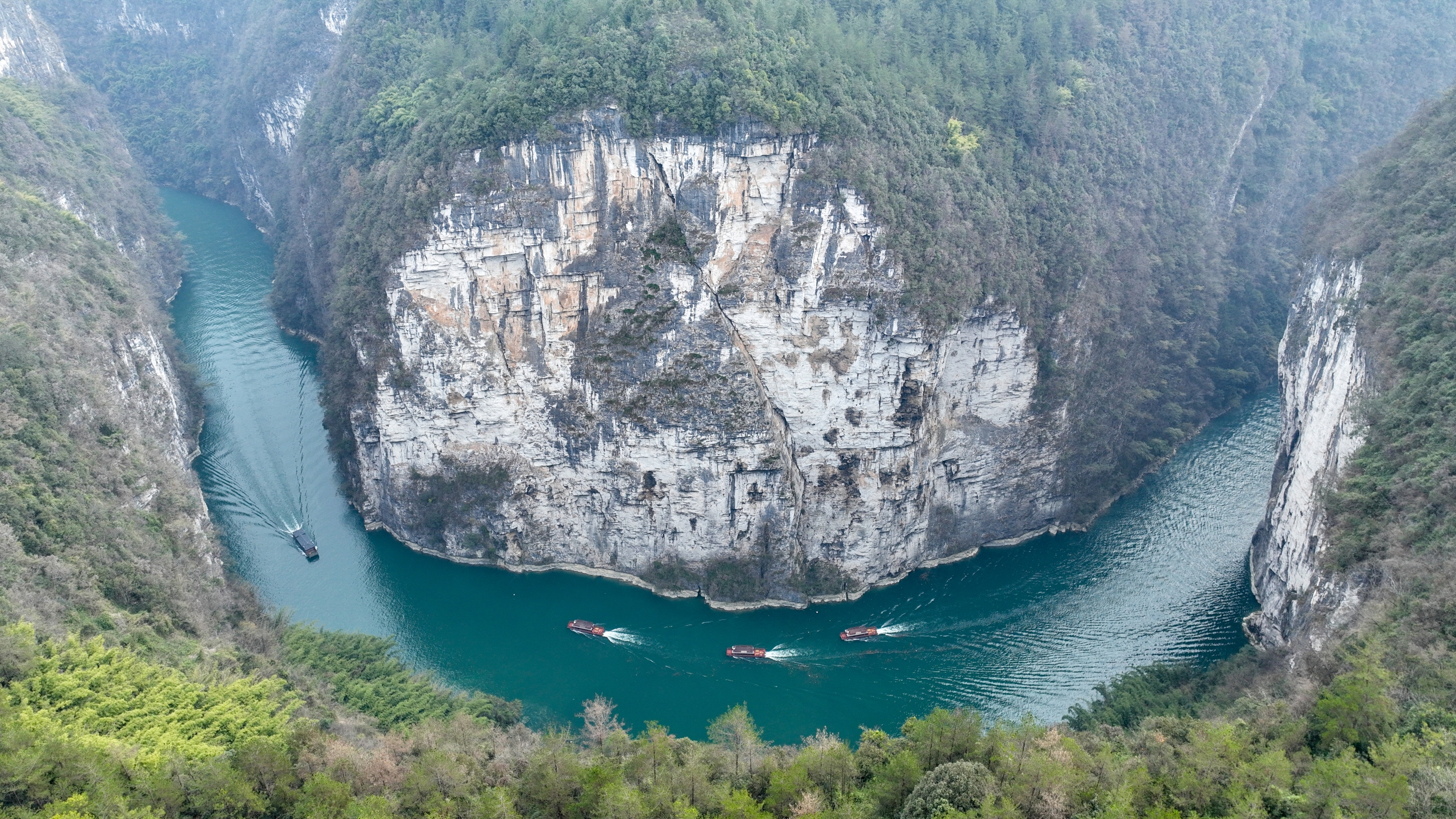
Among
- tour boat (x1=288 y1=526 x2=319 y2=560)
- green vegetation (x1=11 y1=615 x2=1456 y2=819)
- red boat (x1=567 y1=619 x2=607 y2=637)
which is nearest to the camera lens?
green vegetation (x1=11 y1=615 x2=1456 y2=819)

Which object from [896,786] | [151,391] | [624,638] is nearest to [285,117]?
[151,391]

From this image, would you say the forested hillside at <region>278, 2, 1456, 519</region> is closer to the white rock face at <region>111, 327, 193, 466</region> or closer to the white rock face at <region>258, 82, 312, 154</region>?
the white rock face at <region>111, 327, 193, 466</region>

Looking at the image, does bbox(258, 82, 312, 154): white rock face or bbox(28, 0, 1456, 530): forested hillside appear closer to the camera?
bbox(28, 0, 1456, 530): forested hillside

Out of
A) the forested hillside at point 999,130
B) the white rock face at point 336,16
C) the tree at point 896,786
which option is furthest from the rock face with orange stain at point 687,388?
the white rock face at point 336,16

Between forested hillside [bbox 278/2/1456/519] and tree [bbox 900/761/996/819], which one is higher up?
forested hillside [bbox 278/2/1456/519]

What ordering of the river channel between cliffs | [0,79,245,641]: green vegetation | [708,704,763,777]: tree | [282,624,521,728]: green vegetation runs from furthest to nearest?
the river channel between cliffs
[282,624,521,728]: green vegetation
[0,79,245,641]: green vegetation
[708,704,763,777]: tree

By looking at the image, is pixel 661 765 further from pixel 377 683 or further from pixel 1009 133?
pixel 1009 133

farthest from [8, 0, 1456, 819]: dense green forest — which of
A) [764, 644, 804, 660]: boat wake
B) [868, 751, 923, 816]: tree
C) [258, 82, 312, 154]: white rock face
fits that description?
[258, 82, 312, 154]: white rock face

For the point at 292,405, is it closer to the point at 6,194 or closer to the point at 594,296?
the point at 6,194
